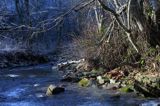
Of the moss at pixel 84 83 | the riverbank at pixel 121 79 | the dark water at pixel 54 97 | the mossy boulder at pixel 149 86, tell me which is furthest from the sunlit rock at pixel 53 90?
the mossy boulder at pixel 149 86

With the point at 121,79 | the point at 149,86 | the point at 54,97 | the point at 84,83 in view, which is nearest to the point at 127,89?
the point at 149,86

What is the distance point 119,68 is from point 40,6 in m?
40.3

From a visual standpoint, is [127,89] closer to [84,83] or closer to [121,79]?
[121,79]

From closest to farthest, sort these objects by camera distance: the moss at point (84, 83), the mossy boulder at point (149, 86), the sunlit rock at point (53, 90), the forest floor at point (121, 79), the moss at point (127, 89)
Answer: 1. the mossy boulder at point (149, 86)
2. the forest floor at point (121, 79)
3. the moss at point (127, 89)
4. the sunlit rock at point (53, 90)
5. the moss at point (84, 83)

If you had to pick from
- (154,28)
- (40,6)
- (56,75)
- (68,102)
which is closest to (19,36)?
(40,6)

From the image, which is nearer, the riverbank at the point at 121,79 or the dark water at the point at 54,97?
the dark water at the point at 54,97

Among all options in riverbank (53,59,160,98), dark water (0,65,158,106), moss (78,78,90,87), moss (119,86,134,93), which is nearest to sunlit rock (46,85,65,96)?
dark water (0,65,158,106)

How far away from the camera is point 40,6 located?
2395 inches

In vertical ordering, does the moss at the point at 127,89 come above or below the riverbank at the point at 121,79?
below

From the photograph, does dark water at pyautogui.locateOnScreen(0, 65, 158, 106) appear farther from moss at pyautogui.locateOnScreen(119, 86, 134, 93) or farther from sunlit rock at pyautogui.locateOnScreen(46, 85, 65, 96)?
moss at pyautogui.locateOnScreen(119, 86, 134, 93)

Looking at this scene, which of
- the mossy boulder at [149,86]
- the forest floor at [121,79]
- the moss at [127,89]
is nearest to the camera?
the mossy boulder at [149,86]

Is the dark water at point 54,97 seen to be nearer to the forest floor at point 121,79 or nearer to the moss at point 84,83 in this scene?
the moss at point 84,83

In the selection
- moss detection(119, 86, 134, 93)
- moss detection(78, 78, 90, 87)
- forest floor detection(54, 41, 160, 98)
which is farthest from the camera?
moss detection(78, 78, 90, 87)

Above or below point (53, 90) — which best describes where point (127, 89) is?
below
